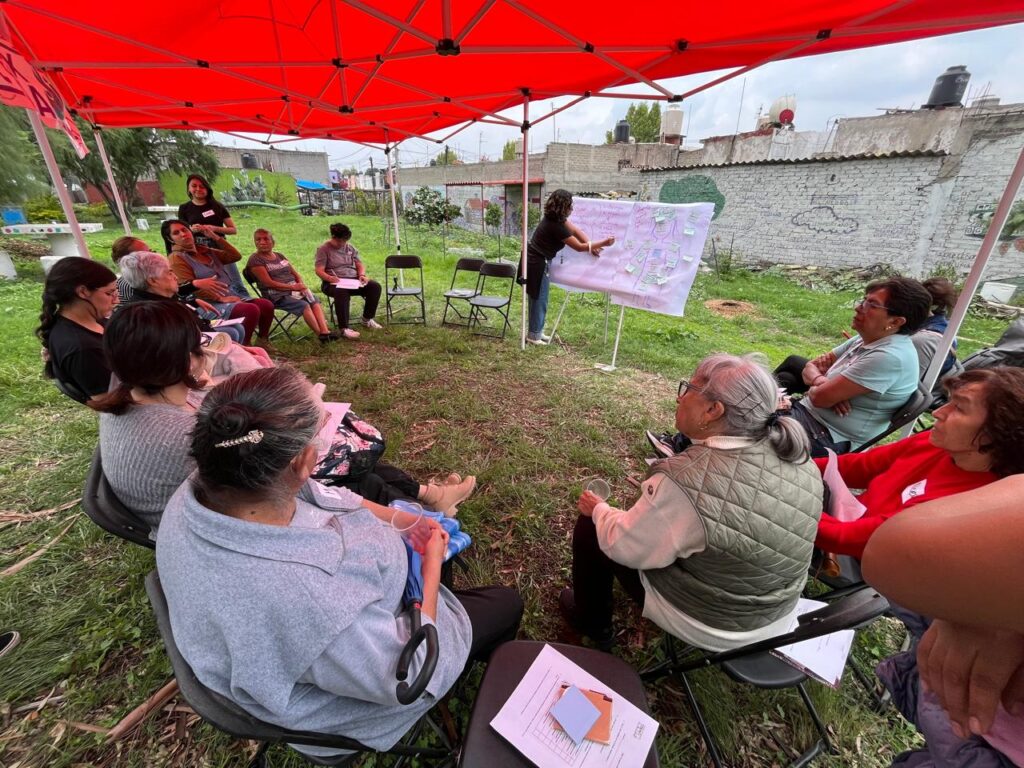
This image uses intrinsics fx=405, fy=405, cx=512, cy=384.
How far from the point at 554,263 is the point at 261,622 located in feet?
15.7

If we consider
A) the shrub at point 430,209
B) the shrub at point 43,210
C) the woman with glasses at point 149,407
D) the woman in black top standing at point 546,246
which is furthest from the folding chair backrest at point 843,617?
the shrub at point 43,210

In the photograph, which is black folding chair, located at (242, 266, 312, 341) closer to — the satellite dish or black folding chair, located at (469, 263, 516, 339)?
black folding chair, located at (469, 263, 516, 339)

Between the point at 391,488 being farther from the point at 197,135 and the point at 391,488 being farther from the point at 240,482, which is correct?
the point at 197,135

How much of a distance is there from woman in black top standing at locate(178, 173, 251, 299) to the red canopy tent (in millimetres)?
841

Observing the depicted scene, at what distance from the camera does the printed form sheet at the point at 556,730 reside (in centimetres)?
104

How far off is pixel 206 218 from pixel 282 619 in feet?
18.3

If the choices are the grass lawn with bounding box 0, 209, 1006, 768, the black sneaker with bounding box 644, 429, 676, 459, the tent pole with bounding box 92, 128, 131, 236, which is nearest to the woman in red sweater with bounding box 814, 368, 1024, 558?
the grass lawn with bounding box 0, 209, 1006, 768

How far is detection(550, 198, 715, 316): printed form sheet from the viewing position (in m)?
4.14

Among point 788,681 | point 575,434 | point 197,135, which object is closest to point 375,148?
point 575,434

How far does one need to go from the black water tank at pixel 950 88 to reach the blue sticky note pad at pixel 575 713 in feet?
52.1

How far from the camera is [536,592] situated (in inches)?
80.8

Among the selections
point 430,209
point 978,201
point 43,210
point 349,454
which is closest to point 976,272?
point 349,454

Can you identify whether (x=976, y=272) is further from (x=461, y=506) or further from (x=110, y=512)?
(x=110, y=512)

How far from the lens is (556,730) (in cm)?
108
